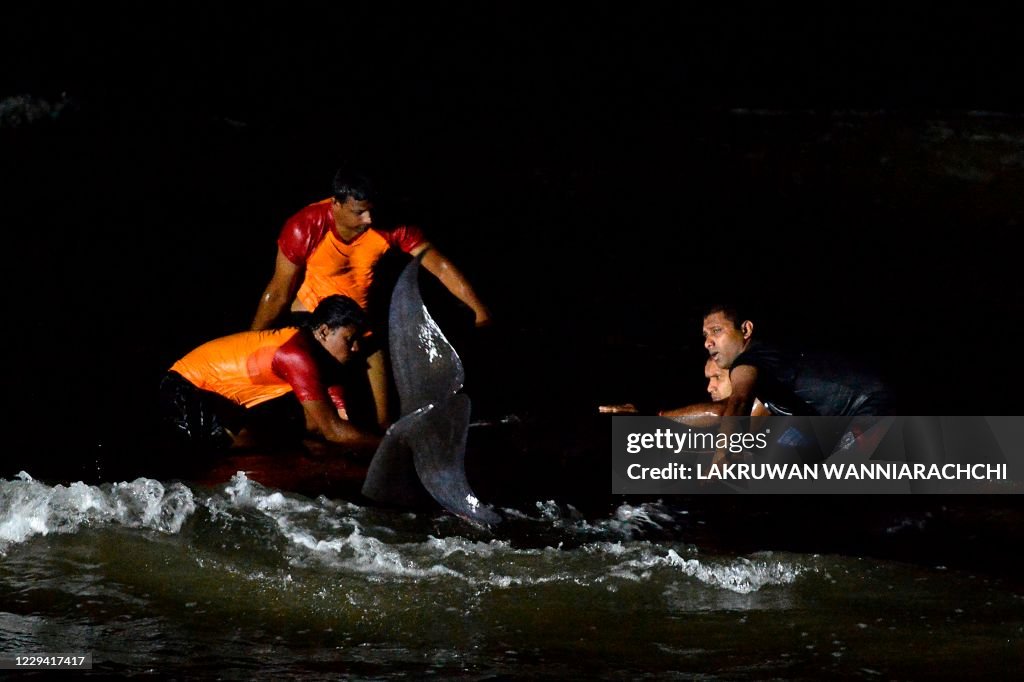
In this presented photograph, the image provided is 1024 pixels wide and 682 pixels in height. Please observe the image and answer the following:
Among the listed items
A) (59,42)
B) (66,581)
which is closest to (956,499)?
(66,581)

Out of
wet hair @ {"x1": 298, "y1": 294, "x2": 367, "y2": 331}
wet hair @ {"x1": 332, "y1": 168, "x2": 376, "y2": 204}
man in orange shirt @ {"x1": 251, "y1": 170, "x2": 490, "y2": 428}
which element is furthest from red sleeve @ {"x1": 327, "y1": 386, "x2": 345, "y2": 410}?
wet hair @ {"x1": 332, "y1": 168, "x2": 376, "y2": 204}

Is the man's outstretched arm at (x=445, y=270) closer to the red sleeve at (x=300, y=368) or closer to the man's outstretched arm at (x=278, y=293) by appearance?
the man's outstretched arm at (x=278, y=293)

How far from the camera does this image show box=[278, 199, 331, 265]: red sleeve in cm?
626

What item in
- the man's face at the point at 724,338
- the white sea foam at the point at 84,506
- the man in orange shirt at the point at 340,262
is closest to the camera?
the white sea foam at the point at 84,506

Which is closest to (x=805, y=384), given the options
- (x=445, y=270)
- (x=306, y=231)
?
(x=445, y=270)

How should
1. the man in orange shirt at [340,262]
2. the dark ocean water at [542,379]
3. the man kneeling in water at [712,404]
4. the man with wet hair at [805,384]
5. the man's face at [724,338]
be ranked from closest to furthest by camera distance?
the dark ocean water at [542,379], the man with wet hair at [805,384], the man's face at [724,338], the man kneeling in water at [712,404], the man in orange shirt at [340,262]

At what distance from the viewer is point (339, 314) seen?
18.8 ft

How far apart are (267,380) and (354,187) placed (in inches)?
36.4

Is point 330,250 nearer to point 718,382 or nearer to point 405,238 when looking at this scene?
point 405,238

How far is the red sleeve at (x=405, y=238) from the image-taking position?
636cm

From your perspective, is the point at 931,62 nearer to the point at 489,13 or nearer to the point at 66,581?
the point at 489,13

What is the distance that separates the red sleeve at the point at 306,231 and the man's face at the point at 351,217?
2.5 inches

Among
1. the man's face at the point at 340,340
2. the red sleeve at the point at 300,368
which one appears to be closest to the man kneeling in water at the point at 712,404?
the man's face at the point at 340,340

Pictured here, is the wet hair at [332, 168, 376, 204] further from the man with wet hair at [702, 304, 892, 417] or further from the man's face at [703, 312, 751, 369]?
the man with wet hair at [702, 304, 892, 417]
